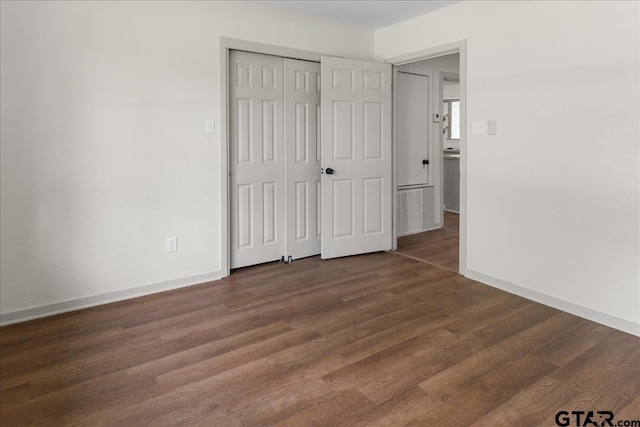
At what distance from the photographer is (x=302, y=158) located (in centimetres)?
427

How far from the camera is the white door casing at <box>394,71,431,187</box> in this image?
212 inches

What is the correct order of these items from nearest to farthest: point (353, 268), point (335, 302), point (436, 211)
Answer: point (335, 302), point (353, 268), point (436, 211)

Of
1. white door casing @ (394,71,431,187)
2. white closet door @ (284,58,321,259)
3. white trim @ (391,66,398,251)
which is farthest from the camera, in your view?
white door casing @ (394,71,431,187)

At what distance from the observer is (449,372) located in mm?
2137

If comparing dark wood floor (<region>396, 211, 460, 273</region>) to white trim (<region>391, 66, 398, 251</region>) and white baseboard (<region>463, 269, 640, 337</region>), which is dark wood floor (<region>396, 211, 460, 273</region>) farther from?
white baseboard (<region>463, 269, 640, 337</region>)

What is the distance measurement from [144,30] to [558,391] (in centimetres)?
365

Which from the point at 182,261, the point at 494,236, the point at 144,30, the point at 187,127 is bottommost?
the point at 182,261

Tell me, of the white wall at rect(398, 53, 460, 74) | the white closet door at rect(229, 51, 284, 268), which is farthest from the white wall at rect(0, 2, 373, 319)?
the white wall at rect(398, 53, 460, 74)

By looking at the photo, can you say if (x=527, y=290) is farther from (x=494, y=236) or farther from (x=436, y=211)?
(x=436, y=211)

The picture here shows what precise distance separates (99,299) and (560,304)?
3.51 meters

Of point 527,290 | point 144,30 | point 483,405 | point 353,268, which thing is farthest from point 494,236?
point 144,30

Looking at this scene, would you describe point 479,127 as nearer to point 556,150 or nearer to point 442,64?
point 556,150

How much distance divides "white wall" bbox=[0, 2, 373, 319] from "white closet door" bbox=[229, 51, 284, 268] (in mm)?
231

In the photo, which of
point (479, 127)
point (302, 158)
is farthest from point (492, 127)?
point (302, 158)
